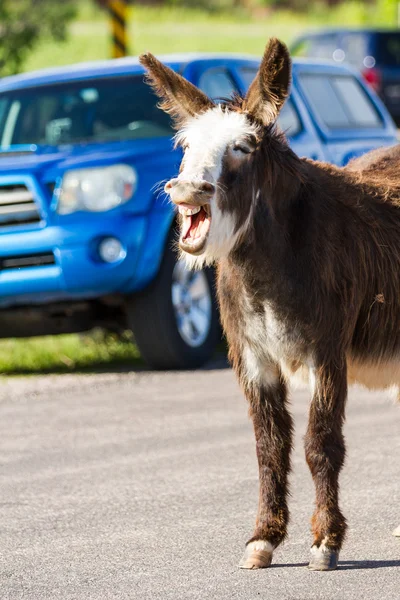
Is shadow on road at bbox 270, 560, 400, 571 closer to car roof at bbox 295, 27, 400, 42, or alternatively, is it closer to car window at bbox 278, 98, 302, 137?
car window at bbox 278, 98, 302, 137

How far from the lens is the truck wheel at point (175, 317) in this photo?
995 centimetres

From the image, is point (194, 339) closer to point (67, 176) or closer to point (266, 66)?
point (67, 176)

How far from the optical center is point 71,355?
37.8 feet

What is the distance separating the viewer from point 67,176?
382 inches

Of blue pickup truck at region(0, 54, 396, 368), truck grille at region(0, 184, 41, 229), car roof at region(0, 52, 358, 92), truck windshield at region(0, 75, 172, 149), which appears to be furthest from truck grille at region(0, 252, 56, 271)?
car roof at region(0, 52, 358, 92)

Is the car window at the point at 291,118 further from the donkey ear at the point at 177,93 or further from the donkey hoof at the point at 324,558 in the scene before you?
the donkey hoof at the point at 324,558

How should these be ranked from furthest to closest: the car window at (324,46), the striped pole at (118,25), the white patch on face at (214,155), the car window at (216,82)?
the car window at (324,46) → the striped pole at (118,25) → the car window at (216,82) → the white patch on face at (214,155)

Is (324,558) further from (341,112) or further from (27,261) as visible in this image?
(341,112)

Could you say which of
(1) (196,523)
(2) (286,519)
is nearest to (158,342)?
(1) (196,523)

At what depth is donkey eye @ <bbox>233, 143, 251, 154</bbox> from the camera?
5.18 meters

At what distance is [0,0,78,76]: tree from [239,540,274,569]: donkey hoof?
455 inches

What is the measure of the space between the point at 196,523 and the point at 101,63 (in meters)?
6.08

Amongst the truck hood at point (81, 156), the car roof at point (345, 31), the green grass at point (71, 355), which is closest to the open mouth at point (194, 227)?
the truck hood at point (81, 156)

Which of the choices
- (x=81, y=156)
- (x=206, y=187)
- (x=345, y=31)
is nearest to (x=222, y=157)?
(x=206, y=187)
